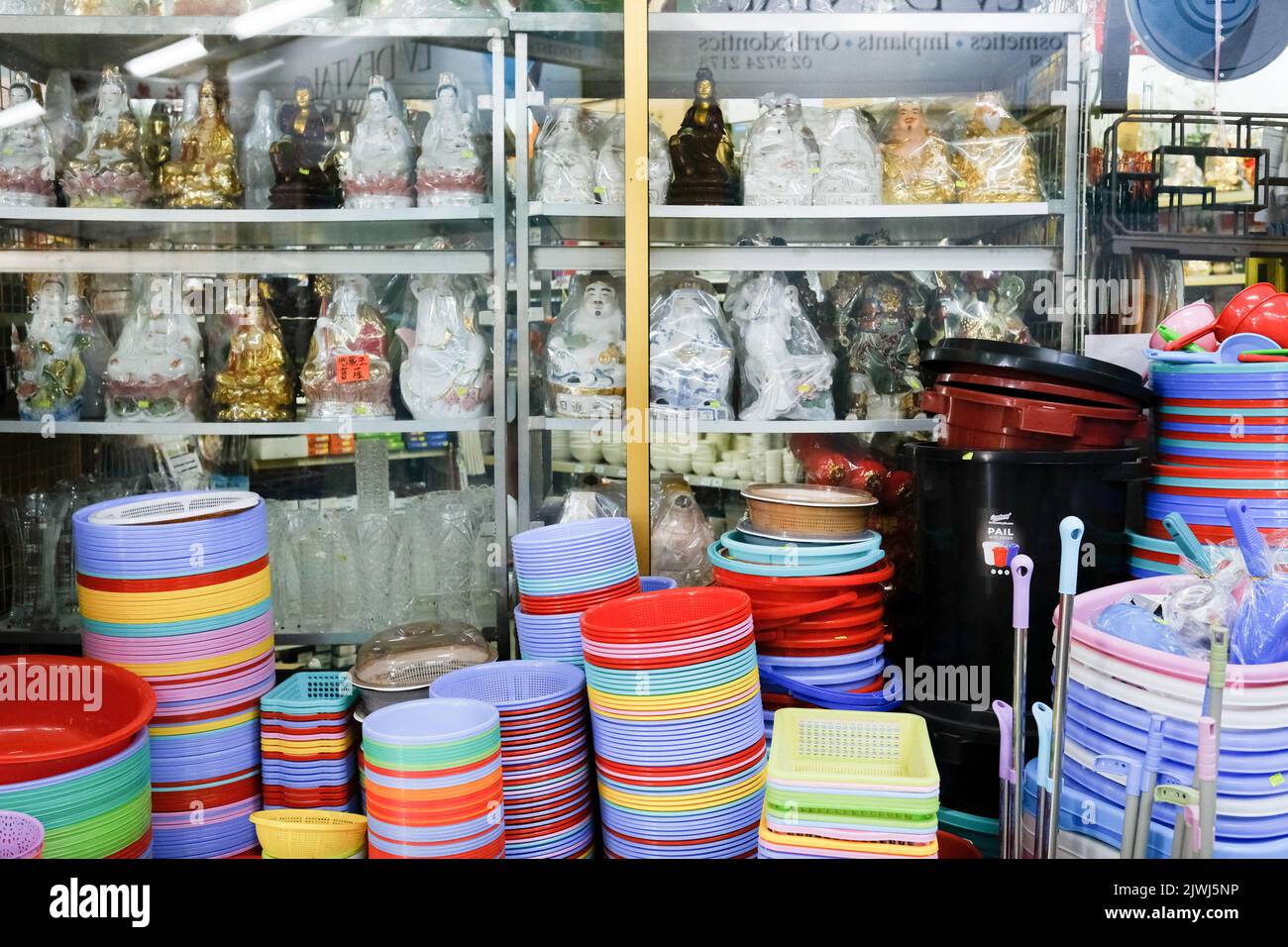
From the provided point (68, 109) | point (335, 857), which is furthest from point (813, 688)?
point (68, 109)

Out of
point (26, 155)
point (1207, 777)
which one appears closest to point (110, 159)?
point (26, 155)

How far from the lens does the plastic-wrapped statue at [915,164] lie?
112 inches

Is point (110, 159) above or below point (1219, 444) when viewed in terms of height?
above

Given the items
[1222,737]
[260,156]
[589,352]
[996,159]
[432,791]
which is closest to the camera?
[1222,737]

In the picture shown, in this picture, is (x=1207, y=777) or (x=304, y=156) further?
(x=304, y=156)

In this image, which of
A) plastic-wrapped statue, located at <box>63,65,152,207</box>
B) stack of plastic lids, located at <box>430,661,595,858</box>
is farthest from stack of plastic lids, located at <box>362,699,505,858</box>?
plastic-wrapped statue, located at <box>63,65,152,207</box>

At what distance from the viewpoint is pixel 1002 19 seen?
8.89ft

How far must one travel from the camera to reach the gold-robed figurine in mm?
3008

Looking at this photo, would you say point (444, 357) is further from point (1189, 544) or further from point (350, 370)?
point (1189, 544)

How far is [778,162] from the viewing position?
2867 mm

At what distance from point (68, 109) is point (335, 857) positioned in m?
2.45

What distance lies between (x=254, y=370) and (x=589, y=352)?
1036 mm

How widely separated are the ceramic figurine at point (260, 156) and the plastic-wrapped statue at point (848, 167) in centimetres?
167
